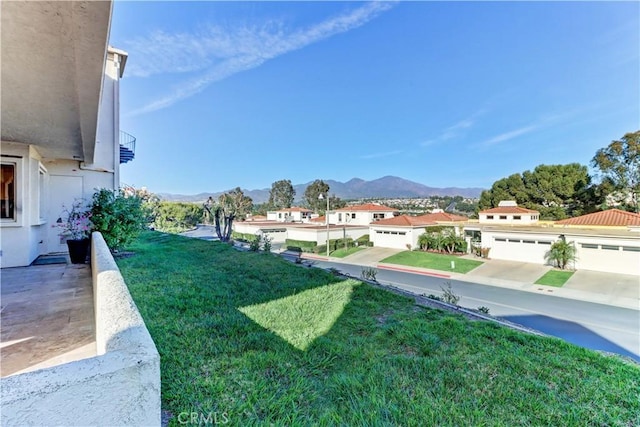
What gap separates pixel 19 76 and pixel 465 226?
29.7m

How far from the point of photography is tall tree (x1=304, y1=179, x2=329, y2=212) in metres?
60.3

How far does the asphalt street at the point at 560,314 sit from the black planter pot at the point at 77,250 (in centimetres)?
1269

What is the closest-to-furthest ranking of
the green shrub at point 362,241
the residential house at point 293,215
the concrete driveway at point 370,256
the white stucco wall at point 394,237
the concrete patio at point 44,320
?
the concrete patio at point 44,320, the concrete driveway at point 370,256, the white stucco wall at point 394,237, the green shrub at point 362,241, the residential house at point 293,215

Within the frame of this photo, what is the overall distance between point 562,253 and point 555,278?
278 cm

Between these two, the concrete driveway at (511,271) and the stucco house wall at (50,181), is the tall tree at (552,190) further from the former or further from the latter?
the stucco house wall at (50,181)

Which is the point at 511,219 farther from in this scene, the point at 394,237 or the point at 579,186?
the point at 394,237

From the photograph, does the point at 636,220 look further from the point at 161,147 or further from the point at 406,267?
the point at 161,147

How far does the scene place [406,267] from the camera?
2050 cm

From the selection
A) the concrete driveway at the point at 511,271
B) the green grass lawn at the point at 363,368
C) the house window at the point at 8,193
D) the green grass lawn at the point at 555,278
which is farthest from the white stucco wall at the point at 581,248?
the house window at the point at 8,193

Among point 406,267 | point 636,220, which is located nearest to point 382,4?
point 406,267

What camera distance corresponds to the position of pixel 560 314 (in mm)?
11312

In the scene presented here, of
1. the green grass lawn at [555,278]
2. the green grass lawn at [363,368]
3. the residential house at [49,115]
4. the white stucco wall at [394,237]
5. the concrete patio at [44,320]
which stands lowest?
the green grass lawn at [555,278]

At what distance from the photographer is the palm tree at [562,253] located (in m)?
18.2

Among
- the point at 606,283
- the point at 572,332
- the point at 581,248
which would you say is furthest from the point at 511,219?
the point at 572,332
